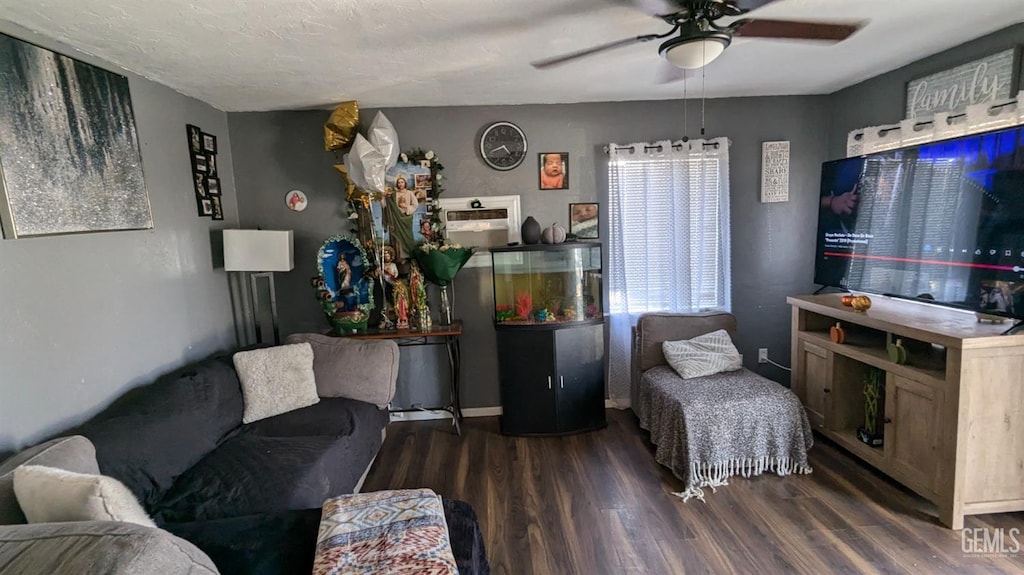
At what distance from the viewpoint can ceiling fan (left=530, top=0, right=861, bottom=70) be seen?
5.32 ft

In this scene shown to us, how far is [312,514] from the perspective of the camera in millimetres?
1673

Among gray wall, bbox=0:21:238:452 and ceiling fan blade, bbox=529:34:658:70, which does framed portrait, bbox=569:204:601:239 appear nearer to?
ceiling fan blade, bbox=529:34:658:70

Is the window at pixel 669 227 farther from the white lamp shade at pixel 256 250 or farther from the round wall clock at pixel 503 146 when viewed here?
the white lamp shade at pixel 256 250

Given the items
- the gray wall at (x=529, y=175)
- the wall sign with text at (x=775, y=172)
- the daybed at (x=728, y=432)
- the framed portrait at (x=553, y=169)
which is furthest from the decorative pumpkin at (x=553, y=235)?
the wall sign with text at (x=775, y=172)

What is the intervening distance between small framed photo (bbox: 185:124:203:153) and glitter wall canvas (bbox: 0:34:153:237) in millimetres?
496

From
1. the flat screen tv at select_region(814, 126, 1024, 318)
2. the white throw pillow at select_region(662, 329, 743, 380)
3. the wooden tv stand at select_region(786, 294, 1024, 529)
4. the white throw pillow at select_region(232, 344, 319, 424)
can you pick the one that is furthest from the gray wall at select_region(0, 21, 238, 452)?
the flat screen tv at select_region(814, 126, 1024, 318)

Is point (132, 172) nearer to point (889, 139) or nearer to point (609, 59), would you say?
point (609, 59)

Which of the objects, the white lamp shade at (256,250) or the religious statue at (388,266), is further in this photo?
the religious statue at (388,266)

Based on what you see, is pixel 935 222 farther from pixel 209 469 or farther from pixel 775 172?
pixel 209 469

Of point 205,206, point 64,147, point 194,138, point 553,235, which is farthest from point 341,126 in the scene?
point 553,235

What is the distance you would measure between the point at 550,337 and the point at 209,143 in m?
2.59

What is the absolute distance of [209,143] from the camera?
3.17 meters

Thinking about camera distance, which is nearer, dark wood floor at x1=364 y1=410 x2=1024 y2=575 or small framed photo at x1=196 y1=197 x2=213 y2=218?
dark wood floor at x1=364 y1=410 x2=1024 y2=575

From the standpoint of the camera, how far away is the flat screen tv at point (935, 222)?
6.89 feet
